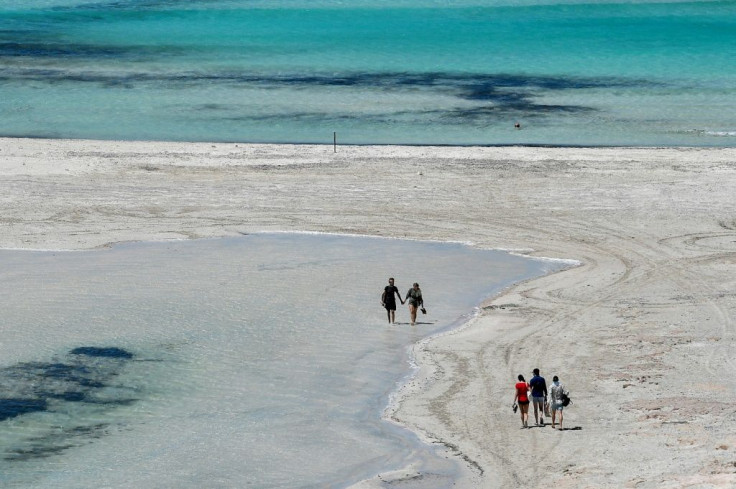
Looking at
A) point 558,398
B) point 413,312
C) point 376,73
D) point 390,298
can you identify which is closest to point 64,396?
point 390,298

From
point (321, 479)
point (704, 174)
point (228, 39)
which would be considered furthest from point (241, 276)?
point (228, 39)

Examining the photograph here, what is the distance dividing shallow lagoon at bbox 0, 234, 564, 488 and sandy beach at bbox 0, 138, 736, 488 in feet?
3.47

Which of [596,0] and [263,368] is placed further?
[596,0]

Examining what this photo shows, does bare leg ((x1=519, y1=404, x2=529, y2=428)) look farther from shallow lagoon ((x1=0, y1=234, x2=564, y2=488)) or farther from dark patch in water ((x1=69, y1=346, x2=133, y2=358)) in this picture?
dark patch in water ((x1=69, y1=346, x2=133, y2=358))

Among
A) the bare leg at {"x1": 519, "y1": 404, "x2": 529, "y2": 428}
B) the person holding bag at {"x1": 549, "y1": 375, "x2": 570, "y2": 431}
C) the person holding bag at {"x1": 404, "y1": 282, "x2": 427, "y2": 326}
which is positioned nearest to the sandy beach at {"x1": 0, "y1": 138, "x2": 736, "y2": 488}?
the bare leg at {"x1": 519, "y1": 404, "x2": 529, "y2": 428}

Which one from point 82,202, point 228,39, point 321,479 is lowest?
point 321,479

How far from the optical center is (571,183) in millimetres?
39094

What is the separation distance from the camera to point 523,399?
19641 mm

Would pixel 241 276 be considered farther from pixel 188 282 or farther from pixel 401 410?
pixel 401 410

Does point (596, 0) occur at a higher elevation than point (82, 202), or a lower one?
higher

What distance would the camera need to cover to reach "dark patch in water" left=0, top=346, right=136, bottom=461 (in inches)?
755

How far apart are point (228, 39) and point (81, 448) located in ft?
202

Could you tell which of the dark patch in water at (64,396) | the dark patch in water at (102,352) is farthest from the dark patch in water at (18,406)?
the dark patch in water at (102,352)

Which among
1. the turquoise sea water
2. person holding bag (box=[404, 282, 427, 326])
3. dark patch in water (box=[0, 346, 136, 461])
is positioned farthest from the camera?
the turquoise sea water
